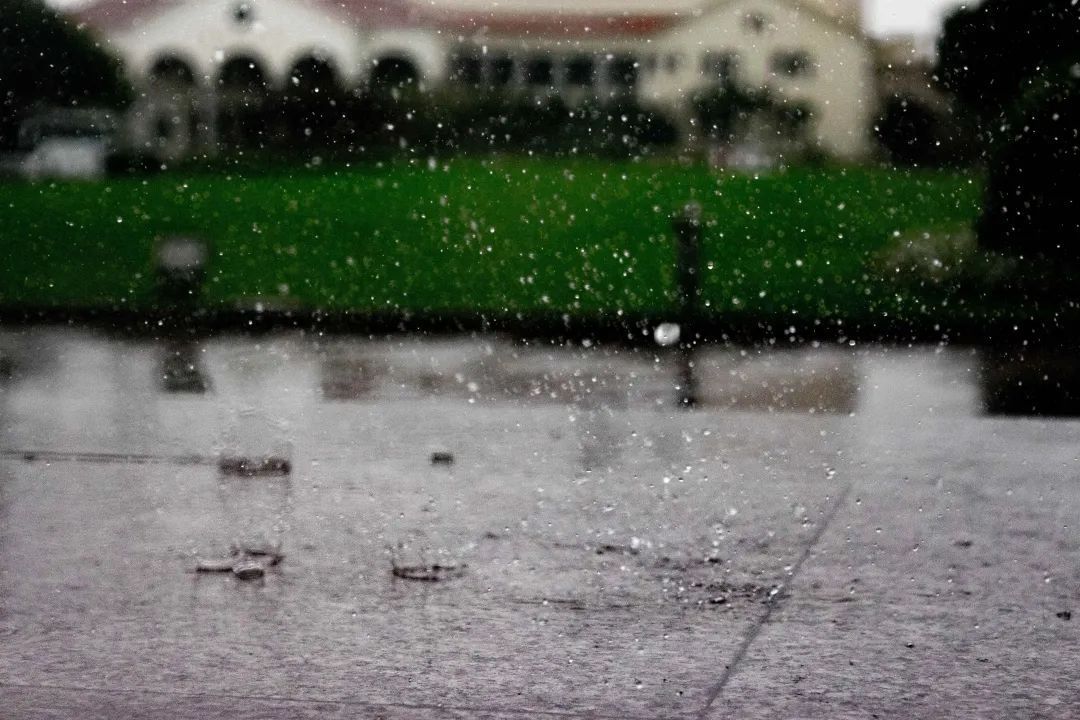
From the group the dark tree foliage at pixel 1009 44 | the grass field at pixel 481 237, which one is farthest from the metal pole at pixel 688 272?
the dark tree foliage at pixel 1009 44

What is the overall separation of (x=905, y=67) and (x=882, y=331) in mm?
43789

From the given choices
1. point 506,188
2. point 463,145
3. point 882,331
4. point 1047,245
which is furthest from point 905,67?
point 882,331

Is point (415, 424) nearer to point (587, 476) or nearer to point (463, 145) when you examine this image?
point (587, 476)

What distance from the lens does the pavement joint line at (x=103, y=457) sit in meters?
8.41

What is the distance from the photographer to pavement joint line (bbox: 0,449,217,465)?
841 centimetres

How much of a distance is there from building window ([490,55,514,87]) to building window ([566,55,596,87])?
1.96 m

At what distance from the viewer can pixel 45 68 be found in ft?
176

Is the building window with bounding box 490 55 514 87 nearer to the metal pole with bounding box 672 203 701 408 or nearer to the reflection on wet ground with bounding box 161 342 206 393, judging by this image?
the metal pole with bounding box 672 203 701 408

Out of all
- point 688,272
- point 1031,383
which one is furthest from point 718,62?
point 1031,383

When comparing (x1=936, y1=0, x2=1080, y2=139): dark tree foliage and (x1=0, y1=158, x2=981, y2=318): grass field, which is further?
(x1=936, y1=0, x2=1080, y2=139): dark tree foliage

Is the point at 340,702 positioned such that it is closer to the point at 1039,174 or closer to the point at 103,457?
the point at 103,457

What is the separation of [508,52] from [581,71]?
8.67ft

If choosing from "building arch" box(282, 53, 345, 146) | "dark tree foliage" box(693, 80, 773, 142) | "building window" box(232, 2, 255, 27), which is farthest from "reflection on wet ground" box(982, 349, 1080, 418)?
"building window" box(232, 2, 255, 27)

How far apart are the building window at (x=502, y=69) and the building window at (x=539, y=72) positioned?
581mm
